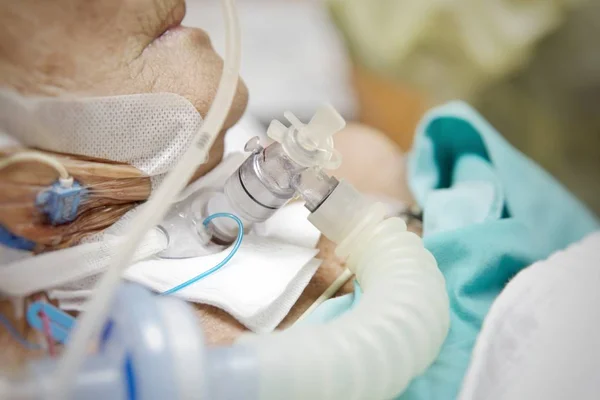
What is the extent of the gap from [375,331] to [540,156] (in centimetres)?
111

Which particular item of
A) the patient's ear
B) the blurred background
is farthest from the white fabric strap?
the blurred background

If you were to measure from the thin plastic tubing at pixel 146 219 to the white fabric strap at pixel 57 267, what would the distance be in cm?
7

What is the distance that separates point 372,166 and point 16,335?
2.19ft

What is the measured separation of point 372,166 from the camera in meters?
1.01

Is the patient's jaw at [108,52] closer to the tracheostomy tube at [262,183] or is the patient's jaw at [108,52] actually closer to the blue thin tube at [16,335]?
the tracheostomy tube at [262,183]

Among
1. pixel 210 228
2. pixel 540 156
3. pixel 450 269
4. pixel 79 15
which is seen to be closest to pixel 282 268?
pixel 210 228

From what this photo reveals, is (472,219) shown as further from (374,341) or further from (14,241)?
(14,241)

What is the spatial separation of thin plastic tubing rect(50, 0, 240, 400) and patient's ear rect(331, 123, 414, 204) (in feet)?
1.26

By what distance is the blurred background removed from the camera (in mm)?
1335

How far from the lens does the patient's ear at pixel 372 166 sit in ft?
3.17

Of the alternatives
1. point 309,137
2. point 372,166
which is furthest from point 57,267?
point 372,166

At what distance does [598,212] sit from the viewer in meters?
1.35

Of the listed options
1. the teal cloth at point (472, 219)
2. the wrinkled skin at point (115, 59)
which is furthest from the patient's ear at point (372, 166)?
the wrinkled skin at point (115, 59)

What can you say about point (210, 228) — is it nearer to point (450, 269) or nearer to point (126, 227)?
point (126, 227)
